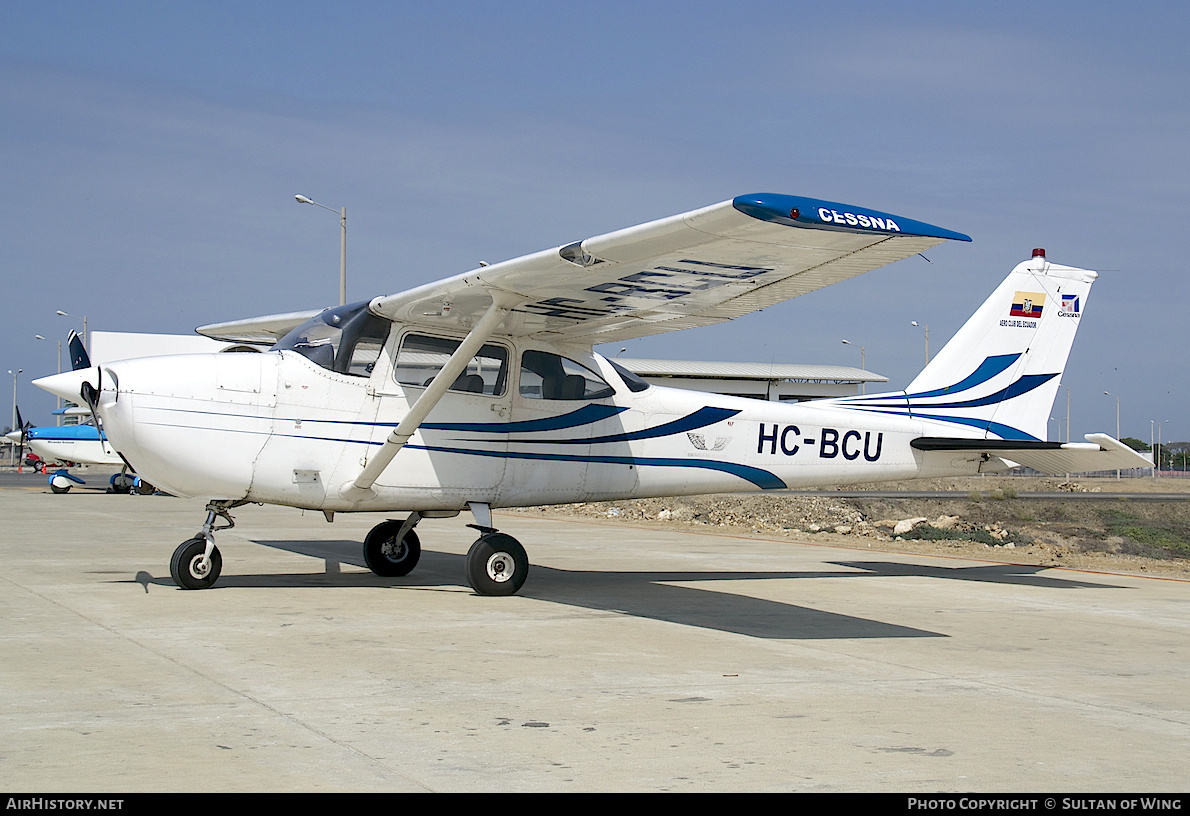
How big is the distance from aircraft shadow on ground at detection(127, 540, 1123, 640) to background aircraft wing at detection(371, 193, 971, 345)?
2.54 m

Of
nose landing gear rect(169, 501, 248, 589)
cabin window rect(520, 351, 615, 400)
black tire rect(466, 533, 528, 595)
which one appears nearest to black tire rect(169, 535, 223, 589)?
nose landing gear rect(169, 501, 248, 589)

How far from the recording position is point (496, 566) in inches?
367

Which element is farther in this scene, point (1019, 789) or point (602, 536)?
point (602, 536)

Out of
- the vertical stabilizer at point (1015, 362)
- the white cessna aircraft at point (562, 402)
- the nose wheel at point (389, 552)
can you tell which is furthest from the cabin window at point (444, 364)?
the vertical stabilizer at point (1015, 362)

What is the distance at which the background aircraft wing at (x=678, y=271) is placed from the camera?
6.38m

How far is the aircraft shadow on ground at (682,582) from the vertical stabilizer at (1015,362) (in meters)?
1.85

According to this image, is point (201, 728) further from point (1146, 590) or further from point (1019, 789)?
point (1146, 590)

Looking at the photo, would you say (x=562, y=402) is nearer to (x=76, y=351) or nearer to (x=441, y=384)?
(x=441, y=384)

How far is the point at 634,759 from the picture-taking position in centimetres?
412

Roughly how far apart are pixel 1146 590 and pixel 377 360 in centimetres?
828

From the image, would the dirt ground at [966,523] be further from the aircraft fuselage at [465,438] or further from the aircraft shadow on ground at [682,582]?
the aircraft fuselage at [465,438]

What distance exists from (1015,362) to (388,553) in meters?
7.45

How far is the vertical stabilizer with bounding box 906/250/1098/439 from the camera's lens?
39.5 ft
